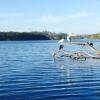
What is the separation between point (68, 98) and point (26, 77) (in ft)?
28.7

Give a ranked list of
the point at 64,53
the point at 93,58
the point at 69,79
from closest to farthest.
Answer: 1. the point at 69,79
2. the point at 93,58
3. the point at 64,53

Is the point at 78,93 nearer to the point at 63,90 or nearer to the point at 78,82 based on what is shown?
the point at 63,90

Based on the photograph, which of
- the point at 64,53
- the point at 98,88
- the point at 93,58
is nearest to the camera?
the point at 98,88

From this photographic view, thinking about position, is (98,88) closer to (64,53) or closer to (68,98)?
(68,98)

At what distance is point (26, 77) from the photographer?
27172 mm

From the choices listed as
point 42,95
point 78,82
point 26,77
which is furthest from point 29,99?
point 26,77

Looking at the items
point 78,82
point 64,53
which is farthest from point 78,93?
point 64,53

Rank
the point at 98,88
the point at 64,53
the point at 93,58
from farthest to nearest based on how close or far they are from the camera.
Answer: the point at 64,53 → the point at 93,58 → the point at 98,88

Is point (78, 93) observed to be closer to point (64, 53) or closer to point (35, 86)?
point (35, 86)

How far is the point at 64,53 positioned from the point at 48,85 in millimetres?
30213

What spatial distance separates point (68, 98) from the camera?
18812 mm

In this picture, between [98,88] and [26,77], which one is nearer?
[98,88]

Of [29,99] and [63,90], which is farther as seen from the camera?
[63,90]

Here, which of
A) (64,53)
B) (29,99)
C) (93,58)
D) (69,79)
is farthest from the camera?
(64,53)
